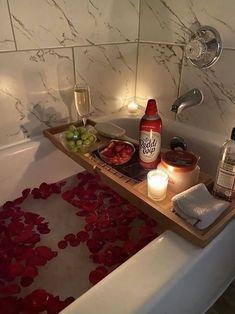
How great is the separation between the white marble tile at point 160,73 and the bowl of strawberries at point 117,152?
1.34 feet

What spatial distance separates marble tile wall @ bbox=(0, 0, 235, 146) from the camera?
97 cm

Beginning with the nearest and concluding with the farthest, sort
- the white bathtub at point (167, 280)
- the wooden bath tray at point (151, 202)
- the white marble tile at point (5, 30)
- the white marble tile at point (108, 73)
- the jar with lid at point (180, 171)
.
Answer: the white bathtub at point (167, 280) < the wooden bath tray at point (151, 202) < the jar with lid at point (180, 171) < the white marble tile at point (5, 30) < the white marble tile at point (108, 73)

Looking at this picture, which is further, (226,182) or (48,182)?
(48,182)

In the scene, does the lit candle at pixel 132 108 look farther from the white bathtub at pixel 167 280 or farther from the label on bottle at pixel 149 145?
the white bathtub at pixel 167 280

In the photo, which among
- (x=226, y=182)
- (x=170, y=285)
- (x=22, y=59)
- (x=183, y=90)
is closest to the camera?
(x=170, y=285)

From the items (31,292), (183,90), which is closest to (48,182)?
(31,292)

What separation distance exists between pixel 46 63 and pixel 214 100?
71 cm

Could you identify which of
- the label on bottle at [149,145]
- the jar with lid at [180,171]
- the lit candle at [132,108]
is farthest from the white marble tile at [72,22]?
the jar with lid at [180,171]

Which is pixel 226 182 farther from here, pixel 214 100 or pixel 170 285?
pixel 214 100

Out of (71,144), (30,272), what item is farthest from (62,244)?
(71,144)

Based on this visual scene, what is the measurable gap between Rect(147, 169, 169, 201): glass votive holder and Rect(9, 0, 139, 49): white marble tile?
70 cm

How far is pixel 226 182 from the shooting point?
75cm

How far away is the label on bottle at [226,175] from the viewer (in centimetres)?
73

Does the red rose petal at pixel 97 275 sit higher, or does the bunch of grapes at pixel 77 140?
the bunch of grapes at pixel 77 140
